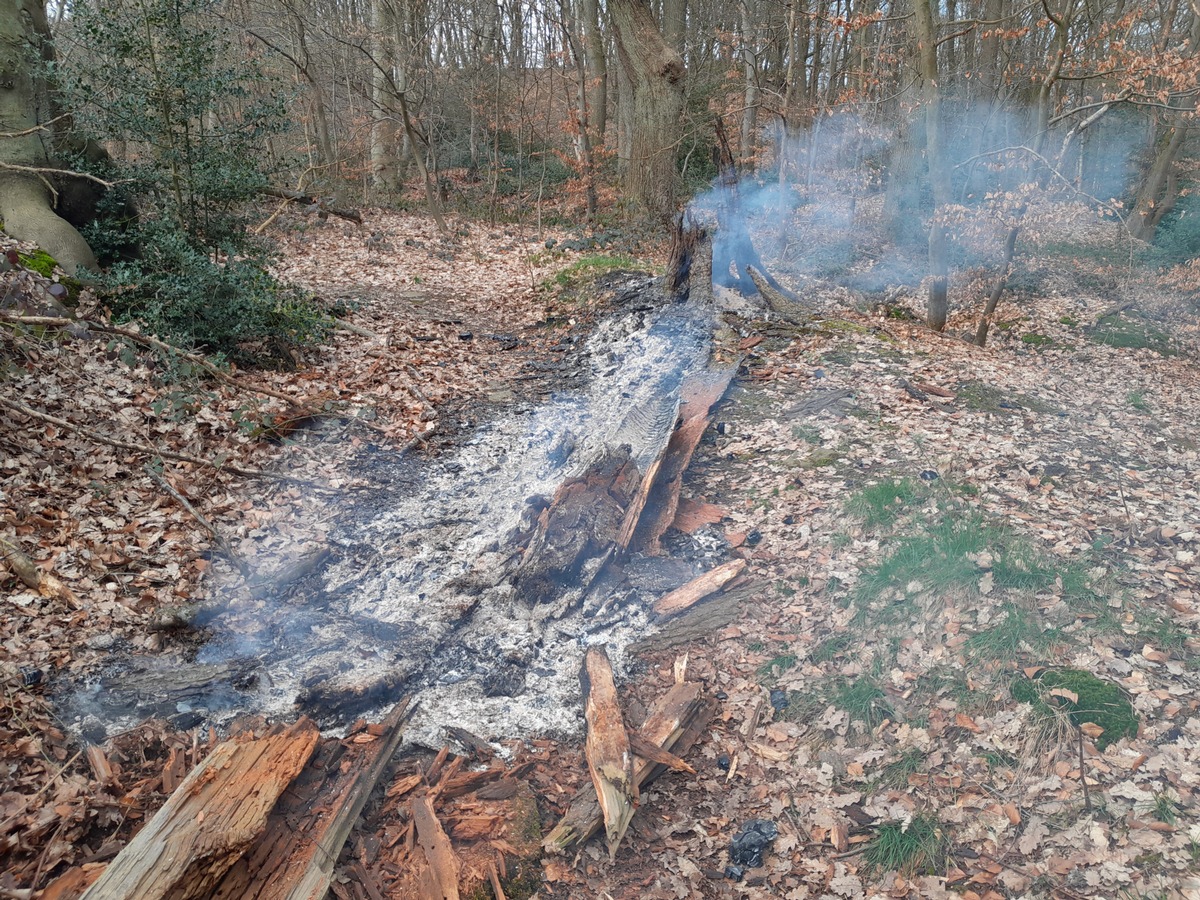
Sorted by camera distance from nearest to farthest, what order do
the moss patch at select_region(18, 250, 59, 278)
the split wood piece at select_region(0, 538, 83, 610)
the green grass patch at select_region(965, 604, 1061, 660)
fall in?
the green grass patch at select_region(965, 604, 1061, 660)
the split wood piece at select_region(0, 538, 83, 610)
the moss patch at select_region(18, 250, 59, 278)

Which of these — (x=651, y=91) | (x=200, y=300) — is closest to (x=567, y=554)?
(x=200, y=300)

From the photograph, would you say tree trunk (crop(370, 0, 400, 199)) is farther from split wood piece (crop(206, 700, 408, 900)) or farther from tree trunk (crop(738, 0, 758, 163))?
split wood piece (crop(206, 700, 408, 900))

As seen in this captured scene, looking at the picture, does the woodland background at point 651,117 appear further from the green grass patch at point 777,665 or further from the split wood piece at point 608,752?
the green grass patch at point 777,665

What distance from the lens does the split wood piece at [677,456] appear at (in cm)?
588

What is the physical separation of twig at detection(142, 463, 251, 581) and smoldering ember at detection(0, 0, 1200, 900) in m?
0.05

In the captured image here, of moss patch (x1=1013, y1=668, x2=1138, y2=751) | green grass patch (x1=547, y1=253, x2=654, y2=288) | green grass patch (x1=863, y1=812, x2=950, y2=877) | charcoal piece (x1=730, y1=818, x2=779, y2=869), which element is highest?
green grass patch (x1=547, y1=253, x2=654, y2=288)

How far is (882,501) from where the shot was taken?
563 cm

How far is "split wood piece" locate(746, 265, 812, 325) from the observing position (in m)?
9.94

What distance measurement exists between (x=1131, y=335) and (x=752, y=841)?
35.8 feet

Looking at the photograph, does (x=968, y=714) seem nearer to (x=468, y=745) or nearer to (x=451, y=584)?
(x=468, y=745)

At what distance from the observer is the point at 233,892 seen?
3004mm

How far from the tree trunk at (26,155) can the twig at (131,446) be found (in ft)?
9.46

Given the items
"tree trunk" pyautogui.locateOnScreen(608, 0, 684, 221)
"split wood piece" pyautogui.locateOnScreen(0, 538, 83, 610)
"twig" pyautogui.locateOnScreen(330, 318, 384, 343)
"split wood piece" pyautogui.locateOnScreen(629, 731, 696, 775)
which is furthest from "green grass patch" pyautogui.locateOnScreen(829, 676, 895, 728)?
"tree trunk" pyautogui.locateOnScreen(608, 0, 684, 221)

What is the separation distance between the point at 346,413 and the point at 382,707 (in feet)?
13.7
